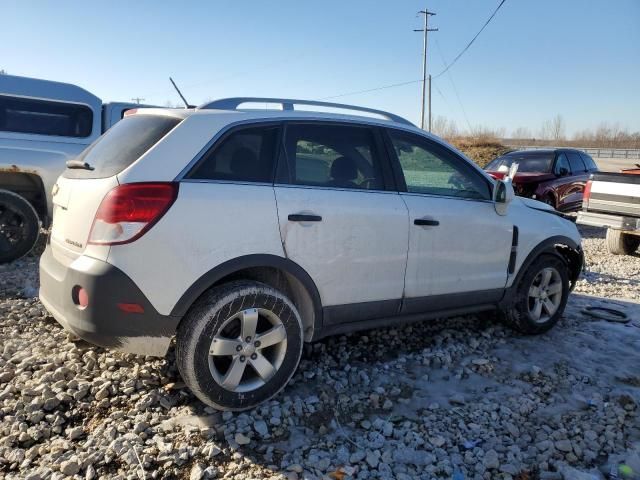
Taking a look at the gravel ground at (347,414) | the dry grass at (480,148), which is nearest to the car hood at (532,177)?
the gravel ground at (347,414)

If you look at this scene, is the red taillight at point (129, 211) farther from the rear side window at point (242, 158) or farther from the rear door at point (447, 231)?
the rear door at point (447, 231)

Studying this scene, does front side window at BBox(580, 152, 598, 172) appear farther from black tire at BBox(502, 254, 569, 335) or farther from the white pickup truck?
black tire at BBox(502, 254, 569, 335)

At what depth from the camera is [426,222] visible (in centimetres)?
359

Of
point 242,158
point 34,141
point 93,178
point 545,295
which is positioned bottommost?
point 545,295

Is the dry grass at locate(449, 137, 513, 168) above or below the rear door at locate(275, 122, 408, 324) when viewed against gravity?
above

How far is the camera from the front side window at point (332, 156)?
3.22 meters

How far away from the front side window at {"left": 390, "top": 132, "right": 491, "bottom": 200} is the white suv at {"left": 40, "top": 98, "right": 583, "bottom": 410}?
0.5 inches

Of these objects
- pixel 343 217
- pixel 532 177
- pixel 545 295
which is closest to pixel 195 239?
pixel 343 217

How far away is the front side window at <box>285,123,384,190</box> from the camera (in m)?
3.22

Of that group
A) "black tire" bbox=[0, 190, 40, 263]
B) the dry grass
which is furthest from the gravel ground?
the dry grass

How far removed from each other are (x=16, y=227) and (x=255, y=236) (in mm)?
4798

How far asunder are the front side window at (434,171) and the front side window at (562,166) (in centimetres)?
819

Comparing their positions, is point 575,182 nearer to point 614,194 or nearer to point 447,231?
point 614,194

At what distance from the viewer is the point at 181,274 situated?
108 inches
